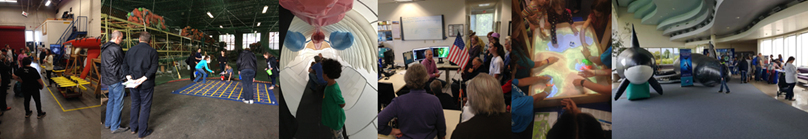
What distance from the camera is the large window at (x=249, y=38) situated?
65.2 inches

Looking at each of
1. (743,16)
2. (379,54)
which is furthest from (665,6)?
(379,54)

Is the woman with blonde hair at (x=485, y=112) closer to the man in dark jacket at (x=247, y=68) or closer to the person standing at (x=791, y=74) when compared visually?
the man in dark jacket at (x=247, y=68)

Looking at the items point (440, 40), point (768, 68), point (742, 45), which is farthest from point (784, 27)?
point (440, 40)

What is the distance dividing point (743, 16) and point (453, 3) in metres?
2.54

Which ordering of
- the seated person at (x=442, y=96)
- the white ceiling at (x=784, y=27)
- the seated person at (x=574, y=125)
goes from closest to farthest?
the seated person at (x=442, y=96), the seated person at (x=574, y=125), the white ceiling at (x=784, y=27)

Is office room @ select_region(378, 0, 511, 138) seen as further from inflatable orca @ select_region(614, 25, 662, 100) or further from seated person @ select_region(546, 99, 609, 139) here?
inflatable orca @ select_region(614, 25, 662, 100)

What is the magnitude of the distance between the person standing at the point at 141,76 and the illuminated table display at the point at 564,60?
2370mm

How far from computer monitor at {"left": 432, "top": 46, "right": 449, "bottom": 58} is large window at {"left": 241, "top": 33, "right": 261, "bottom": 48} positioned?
1163 mm

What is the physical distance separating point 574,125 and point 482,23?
41.5 inches

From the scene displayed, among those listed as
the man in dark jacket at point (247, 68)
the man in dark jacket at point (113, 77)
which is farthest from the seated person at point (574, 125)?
the man in dark jacket at point (113, 77)

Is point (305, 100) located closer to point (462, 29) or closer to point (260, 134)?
point (260, 134)

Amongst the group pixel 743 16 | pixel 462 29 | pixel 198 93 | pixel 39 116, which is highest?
pixel 743 16

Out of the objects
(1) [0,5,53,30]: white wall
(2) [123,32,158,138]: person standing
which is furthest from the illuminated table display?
(1) [0,5,53,30]: white wall

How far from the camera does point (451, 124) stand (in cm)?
171
